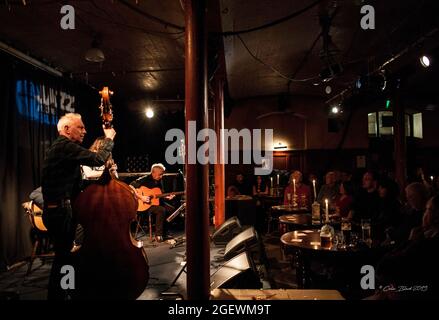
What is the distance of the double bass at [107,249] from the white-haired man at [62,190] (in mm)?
135

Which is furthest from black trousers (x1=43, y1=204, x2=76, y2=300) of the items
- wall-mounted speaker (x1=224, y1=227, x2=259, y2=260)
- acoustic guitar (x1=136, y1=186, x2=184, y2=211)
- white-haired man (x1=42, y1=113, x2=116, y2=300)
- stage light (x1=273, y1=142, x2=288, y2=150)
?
stage light (x1=273, y1=142, x2=288, y2=150)

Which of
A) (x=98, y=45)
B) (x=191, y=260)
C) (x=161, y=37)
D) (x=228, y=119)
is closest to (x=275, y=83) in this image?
(x=228, y=119)

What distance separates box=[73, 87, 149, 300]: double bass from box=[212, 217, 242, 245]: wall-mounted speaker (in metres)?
2.71

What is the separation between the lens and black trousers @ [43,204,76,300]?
2.32 m

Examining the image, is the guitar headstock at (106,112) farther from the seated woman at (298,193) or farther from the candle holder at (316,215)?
the seated woman at (298,193)

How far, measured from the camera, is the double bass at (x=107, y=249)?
7.58ft

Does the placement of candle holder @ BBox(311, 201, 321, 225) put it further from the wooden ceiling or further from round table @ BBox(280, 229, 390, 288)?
the wooden ceiling

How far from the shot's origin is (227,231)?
5.07 m

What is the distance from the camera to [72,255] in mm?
2334

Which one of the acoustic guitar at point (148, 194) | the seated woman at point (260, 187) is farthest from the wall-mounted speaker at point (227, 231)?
the seated woman at point (260, 187)

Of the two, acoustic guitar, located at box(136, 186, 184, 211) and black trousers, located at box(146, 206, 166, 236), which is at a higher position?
acoustic guitar, located at box(136, 186, 184, 211)

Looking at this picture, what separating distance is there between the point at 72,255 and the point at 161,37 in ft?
12.2

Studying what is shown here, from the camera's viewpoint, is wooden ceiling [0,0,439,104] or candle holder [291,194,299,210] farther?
candle holder [291,194,299,210]
